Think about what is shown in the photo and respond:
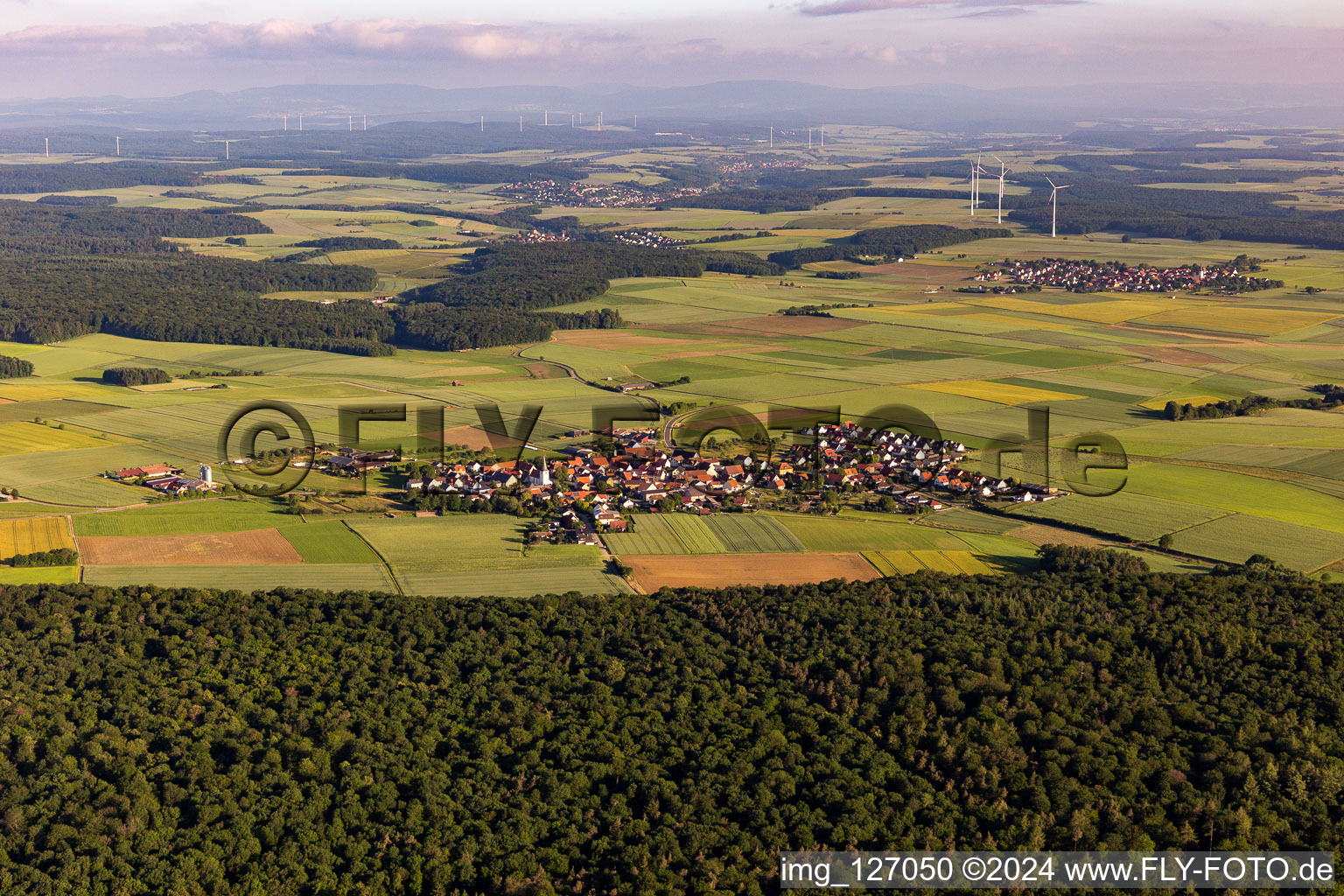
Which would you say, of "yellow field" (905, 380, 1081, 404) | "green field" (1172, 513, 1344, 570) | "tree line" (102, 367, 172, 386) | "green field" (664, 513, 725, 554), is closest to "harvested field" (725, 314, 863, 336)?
"yellow field" (905, 380, 1081, 404)

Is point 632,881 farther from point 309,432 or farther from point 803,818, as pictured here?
point 309,432

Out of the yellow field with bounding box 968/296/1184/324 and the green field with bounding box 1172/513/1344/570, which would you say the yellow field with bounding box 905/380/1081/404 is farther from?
the yellow field with bounding box 968/296/1184/324

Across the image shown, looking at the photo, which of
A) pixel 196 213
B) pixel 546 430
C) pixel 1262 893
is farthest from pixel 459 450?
pixel 196 213

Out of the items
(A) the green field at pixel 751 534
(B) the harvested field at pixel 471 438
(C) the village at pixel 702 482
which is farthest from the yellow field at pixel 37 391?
(A) the green field at pixel 751 534

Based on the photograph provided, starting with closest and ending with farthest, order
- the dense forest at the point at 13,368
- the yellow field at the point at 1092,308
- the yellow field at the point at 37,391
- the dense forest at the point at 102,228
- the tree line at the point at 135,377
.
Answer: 1. the yellow field at the point at 37,391
2. the tree line at the point at 135,377
3. the dense forest at the point at 13,368
4. the yellow field at the point at 1092,308
5. the dense forest at the point at 102,228

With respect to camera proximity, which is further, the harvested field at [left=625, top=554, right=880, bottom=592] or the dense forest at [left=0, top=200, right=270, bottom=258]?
the dense forest at [left=0, top=200, right=270, bottom=258]

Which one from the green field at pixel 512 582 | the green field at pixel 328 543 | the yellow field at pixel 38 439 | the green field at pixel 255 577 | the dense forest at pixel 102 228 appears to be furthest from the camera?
the dense forest at pixel 102 228

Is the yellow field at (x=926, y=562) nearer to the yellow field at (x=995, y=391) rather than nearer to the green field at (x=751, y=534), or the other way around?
the green field at (x=751, y=534)
